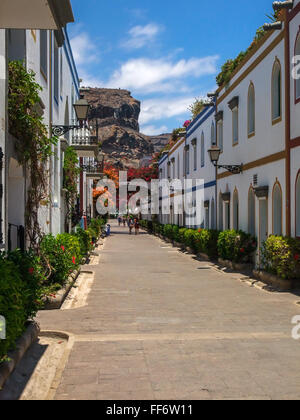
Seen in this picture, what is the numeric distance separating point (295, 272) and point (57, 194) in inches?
304

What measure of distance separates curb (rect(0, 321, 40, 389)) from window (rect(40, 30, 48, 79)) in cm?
752

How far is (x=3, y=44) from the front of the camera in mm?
8242

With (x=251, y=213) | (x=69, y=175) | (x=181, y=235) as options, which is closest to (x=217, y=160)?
(x=251, y=213)

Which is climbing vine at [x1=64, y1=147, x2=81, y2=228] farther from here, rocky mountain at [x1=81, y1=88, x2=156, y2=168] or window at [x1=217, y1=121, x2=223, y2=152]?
rocky mountain at [x1=81, y1=88, x2=156, y2=168]

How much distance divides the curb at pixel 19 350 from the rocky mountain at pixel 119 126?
99570 mm

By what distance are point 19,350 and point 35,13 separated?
4087 millimetres

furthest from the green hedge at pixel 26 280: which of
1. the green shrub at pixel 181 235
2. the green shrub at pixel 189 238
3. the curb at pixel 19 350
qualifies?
the green shrub at pixel 181 235

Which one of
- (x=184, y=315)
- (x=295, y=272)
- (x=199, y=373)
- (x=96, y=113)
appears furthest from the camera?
(x=96, y=113)

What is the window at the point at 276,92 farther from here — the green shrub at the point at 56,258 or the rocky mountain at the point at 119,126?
the rocky mountain at the point at 119,126

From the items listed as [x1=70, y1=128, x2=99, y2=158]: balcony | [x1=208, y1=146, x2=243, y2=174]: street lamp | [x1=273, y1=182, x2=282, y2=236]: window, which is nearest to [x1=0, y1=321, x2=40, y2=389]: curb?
[x1=273, y1=182, x2=282, y2=236]: window

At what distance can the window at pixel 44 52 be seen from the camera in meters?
13.0

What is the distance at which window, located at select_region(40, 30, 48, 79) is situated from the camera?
13.0 metres
